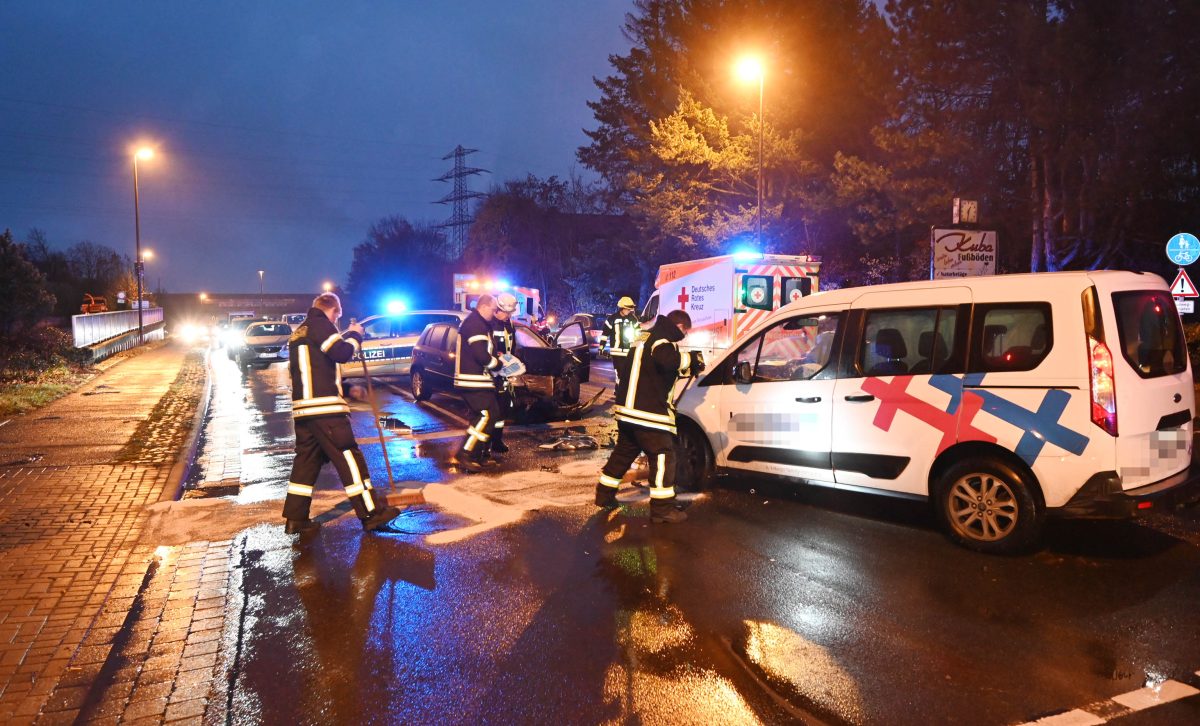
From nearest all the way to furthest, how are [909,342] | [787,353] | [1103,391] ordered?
[1103,391] → [909,342] → [787,353]

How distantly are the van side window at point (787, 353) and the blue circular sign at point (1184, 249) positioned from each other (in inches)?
407

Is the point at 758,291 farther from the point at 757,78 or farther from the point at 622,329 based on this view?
the point at 757,78

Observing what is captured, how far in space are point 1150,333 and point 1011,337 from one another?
2.69ft

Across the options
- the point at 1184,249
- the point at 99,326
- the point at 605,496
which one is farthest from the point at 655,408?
the point at 99,326

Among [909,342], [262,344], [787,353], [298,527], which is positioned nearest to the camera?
[909,342]

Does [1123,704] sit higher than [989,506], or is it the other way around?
[989,506]

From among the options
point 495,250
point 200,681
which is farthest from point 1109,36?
point 495,250

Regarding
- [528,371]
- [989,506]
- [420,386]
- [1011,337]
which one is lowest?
[420,386]

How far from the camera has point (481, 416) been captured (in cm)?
838

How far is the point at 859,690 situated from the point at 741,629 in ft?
2.61

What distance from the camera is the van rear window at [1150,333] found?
4.94 m

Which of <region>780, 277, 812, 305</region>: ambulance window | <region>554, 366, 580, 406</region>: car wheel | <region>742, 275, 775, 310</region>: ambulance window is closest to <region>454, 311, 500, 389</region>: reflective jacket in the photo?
<region>554, 366, 580, 406</region>: car wheel

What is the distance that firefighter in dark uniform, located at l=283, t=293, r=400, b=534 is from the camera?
19.7 ft

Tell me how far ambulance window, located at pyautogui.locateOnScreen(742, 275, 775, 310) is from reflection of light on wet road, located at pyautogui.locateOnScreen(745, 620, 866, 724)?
34.8 feet
